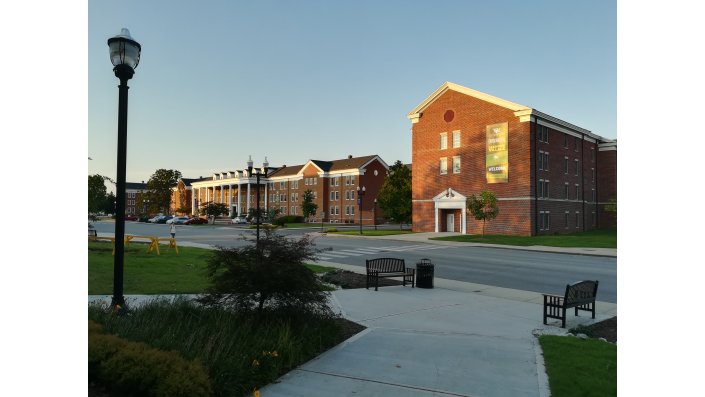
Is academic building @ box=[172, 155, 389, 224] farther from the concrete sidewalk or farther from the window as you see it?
the concrete sidewalk

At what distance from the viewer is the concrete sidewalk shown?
5836mm

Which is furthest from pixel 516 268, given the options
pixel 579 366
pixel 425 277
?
pixel 579 366

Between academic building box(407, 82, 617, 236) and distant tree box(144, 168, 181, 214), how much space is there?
74.4m

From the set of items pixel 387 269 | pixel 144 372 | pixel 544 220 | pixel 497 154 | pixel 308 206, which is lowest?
pixel 387 269

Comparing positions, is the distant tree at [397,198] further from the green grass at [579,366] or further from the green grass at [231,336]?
the green grass at [231,336]

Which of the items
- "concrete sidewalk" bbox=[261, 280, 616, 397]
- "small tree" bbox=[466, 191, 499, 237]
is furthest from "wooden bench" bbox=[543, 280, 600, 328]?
"small tree" bbox=[466, 191, 499, 237]

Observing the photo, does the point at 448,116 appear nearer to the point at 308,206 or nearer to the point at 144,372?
the point at 308,206

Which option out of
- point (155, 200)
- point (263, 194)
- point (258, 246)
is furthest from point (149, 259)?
point (155, 200)

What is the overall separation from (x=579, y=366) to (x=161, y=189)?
4448 inches

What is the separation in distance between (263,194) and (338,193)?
26183 mm

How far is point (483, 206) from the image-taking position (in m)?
41.6

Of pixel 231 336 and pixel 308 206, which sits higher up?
pixel 308 206

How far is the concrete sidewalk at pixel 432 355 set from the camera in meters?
5.84
